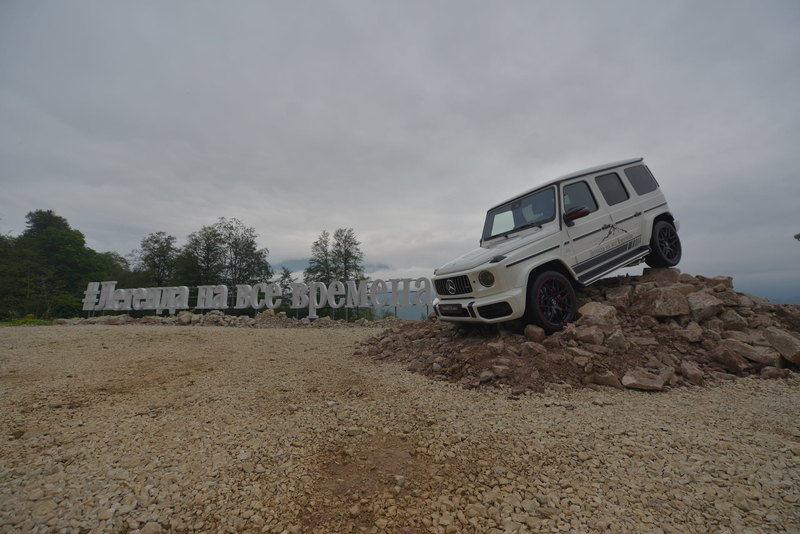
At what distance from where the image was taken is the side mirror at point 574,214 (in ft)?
17.4

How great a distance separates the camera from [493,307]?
4.81m

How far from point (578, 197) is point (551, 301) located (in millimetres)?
2148

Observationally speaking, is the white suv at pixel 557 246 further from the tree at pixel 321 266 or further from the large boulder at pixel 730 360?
the tree at pixel 321 266

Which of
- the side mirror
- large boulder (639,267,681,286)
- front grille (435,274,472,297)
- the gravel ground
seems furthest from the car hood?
large boulder (639,267,681,286)

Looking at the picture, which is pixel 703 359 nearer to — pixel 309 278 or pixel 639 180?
pixel 639 180

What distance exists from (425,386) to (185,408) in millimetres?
2881

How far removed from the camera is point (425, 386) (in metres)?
4.27

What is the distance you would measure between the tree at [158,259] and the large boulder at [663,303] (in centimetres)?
4052

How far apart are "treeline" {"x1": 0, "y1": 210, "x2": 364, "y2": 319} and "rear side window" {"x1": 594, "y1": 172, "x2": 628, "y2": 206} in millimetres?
25447

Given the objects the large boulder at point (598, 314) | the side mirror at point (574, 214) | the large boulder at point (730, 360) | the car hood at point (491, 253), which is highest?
the side mirror at point (574, 214)

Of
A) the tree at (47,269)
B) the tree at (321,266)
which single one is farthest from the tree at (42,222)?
the tree at (321,266)

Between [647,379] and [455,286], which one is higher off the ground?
[455,286]

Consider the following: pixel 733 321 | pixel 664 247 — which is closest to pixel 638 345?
pixel 733 321

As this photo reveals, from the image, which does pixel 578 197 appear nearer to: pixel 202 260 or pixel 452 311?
pixel 452 311
